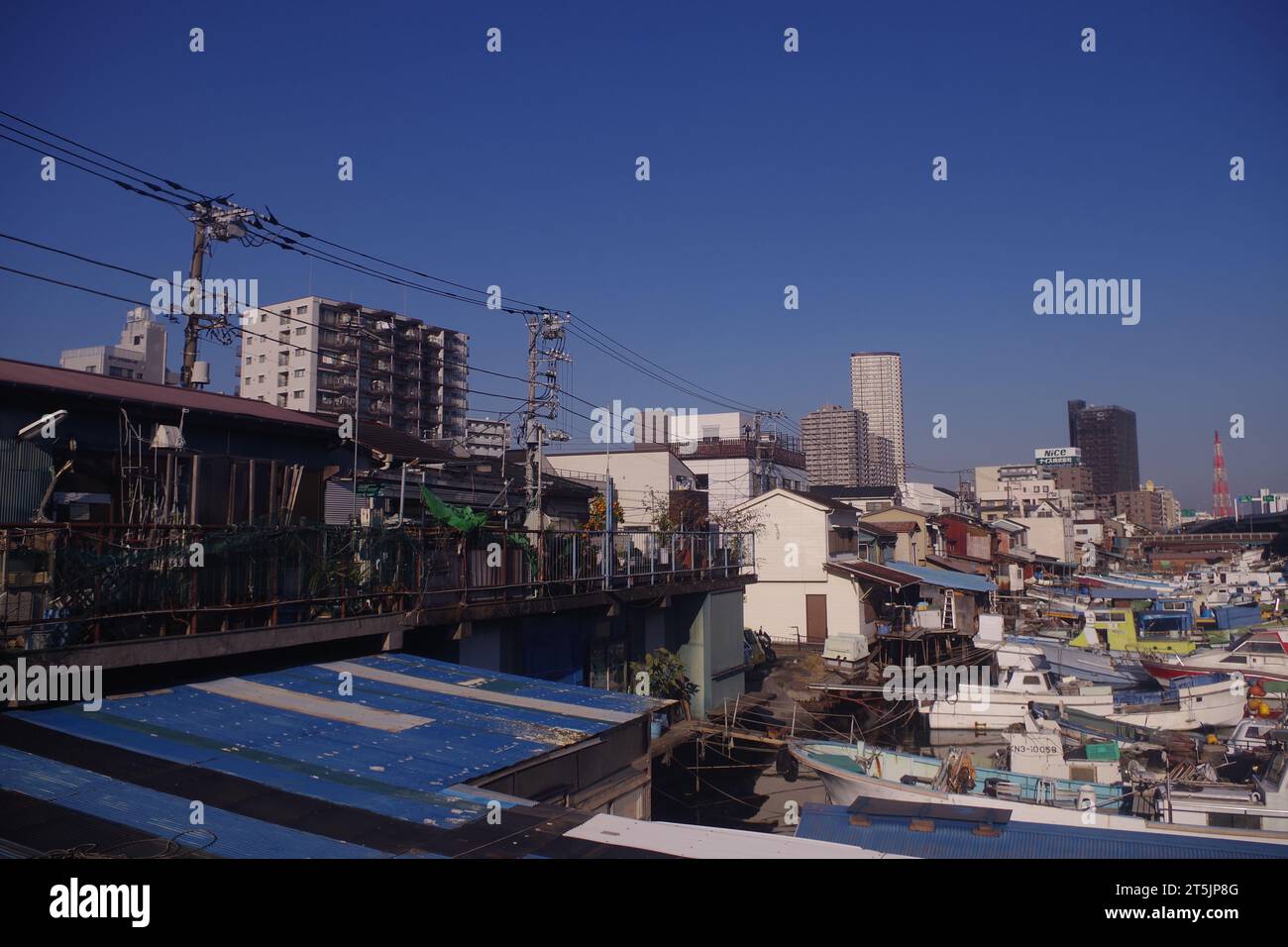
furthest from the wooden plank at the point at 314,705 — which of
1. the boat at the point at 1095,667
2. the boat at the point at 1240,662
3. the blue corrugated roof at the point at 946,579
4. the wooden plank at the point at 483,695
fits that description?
the blue corrugated roof at the point at 946,579

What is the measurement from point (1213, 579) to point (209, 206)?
239ft

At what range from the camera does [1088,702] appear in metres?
26.2

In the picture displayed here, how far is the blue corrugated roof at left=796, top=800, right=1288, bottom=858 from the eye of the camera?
9961 mm

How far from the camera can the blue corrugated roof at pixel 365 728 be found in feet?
25.6

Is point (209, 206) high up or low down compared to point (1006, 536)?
up

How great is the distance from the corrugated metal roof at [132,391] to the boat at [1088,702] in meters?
21.2

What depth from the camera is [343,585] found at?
12.8 m

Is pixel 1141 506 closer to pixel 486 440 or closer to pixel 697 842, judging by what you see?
pixel 486 440

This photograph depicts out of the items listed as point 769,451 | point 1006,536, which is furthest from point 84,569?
point 1006,536

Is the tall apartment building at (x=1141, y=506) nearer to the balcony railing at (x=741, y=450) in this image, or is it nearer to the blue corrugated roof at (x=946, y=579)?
the balcony railing at (x=741, y=450)

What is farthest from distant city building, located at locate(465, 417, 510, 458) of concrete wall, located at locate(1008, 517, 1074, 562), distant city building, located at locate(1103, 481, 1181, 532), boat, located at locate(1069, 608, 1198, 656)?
distant city building, located at locate(1103, 481, 1181, 532)

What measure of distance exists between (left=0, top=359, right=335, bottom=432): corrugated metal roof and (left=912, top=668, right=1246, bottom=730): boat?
69.4ft
